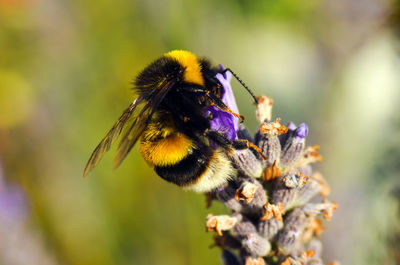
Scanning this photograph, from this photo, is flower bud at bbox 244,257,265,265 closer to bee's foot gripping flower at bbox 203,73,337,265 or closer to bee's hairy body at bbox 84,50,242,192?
bee's foot gripping flower at bbox 203,73,337,265

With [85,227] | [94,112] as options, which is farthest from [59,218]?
[94,112]

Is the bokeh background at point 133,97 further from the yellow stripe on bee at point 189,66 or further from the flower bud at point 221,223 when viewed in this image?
the yellow stripe on bee at point 189,66

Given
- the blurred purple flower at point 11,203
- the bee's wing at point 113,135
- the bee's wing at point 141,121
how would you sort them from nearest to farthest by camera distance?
the bee's wing at point 141,121
the bee's wing at point 113,135
the blurred purple flower at point 11,203

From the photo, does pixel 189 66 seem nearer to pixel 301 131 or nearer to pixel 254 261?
pixel 301 131

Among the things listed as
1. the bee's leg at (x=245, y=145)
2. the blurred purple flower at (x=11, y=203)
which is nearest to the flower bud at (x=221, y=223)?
the bee's leg at (x=245, y=145)

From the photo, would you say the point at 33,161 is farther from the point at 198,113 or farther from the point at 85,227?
the point at 198,113

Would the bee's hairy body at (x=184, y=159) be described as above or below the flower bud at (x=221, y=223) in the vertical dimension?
above

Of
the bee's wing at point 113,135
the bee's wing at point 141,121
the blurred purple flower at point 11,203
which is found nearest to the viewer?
the bee's wing at point 141,121

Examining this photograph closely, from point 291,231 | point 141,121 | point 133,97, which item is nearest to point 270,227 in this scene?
point 291,231

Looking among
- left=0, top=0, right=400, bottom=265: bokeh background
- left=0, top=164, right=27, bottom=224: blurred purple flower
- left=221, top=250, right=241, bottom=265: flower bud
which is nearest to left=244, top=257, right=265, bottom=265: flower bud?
left=221, top=250, right=241, bottom=265: flower bud
